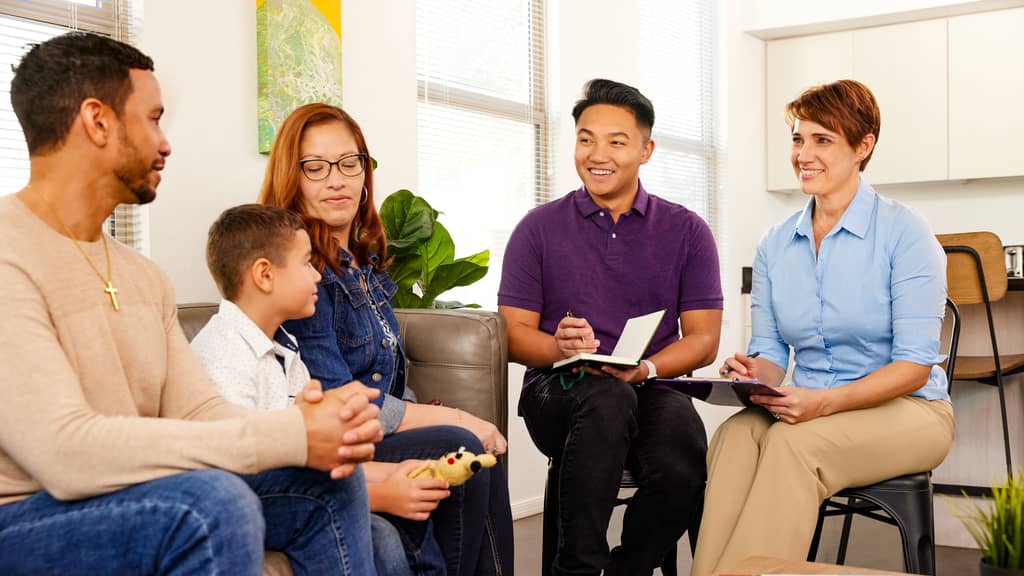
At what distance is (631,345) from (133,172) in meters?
1.19

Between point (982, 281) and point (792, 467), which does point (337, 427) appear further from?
point (982, 281)

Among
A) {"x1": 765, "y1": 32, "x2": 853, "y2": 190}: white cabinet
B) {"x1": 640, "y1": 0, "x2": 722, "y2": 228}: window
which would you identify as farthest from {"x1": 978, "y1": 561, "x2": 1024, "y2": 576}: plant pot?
{"x1": 765, "y1": 32, "x2": 853, "y2": 190}: white cabinet

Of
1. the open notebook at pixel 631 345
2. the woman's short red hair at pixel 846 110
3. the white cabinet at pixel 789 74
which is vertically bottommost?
the open notebook at pixel 631 345

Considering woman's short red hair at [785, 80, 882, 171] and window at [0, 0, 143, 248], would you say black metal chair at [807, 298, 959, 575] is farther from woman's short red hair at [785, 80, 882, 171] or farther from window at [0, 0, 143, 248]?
window at [0, 0, 143, 248]

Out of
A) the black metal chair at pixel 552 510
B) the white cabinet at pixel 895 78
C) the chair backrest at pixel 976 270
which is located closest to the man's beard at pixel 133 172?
the black metal chair at pixel 552 510

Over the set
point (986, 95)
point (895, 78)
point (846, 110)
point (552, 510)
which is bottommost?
point (552, 510)

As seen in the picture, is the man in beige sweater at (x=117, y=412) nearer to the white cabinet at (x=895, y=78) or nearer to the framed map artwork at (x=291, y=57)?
the framed map artwork at (x=291, y=57)

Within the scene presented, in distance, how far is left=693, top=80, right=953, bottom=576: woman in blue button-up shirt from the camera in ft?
6.46

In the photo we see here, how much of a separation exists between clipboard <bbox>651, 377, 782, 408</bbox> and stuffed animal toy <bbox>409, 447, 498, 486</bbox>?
45 centimetres

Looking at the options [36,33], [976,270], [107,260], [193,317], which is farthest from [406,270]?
[976,270]

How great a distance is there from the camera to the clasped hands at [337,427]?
1.30 metres

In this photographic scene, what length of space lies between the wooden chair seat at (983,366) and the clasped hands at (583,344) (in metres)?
1.57

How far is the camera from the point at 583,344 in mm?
2219

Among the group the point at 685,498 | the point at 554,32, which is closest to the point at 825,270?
the point at 685,498
